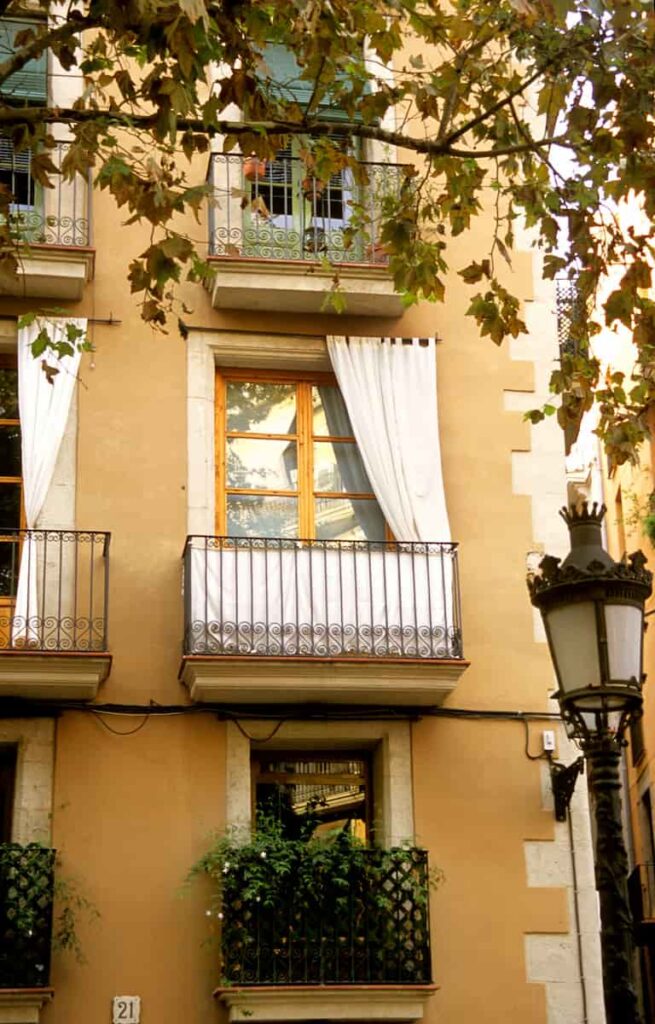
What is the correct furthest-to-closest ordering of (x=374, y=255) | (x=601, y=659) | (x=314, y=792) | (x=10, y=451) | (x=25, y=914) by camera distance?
1. (x=374, y=255)
2. (x=10, y=451)
3. (x=314, y=792)
4. (x=25, y=914)
5. (x=601, y=659)

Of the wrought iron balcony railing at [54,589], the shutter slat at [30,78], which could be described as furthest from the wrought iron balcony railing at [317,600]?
the shutter slat at [30,78]

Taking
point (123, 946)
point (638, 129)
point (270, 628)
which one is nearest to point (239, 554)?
point (270, 628)

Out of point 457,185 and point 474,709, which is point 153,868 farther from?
point 457,185

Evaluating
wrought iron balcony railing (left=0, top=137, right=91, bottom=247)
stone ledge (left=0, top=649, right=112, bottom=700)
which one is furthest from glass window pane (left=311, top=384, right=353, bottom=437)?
stone ledge (left=0, top=649, right=112, bottom=700)

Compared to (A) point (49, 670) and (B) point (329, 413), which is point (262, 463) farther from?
(A) point (49, 670)

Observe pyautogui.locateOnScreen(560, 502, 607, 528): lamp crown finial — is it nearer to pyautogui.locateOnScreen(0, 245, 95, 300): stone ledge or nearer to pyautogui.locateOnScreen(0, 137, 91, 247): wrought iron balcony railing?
pyautogui.locateOnScreen(0, 245, 95, 300): stone ledge

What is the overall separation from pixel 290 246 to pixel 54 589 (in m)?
3.60

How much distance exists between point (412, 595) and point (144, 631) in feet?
7.08

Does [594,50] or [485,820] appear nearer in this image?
[594,50]

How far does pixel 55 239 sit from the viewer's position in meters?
14.5

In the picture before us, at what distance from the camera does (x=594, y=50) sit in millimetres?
10391

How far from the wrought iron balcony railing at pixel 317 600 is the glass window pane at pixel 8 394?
80.1 inches

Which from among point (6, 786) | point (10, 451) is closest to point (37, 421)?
point (10, 451)

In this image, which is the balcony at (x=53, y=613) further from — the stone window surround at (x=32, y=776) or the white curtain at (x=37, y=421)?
the stone window surround at (x=32, y=776)
